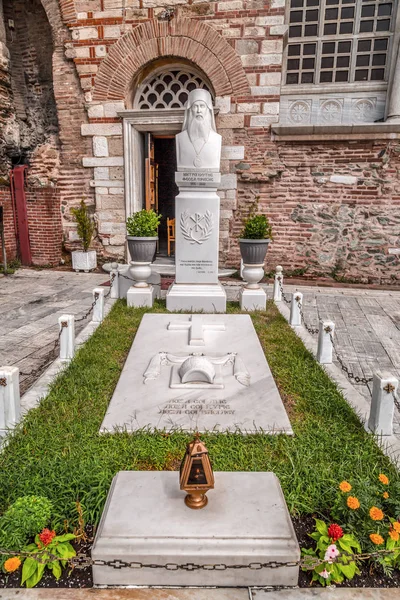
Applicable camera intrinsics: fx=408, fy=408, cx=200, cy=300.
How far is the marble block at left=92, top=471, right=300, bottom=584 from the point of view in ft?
5.99

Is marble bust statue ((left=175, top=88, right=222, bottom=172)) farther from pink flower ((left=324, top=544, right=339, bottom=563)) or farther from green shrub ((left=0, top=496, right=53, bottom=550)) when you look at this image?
pink flower ((left=324, top=544, right=339, bottom=563))

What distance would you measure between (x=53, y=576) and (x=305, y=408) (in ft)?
7.13

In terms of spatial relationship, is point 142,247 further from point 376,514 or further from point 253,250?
point 376,514

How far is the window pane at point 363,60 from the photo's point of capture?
320 inches

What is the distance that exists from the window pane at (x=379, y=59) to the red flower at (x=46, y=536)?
9479 mm

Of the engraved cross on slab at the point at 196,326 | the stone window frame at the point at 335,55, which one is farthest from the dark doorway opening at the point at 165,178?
the engraved cross on slab at the point at 196,326

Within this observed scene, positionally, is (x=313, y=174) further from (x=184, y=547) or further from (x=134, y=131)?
(x=184, y=547)

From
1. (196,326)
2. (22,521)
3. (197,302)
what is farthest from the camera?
(197,302)

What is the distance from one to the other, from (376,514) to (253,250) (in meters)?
4.30

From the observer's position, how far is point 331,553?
1.88 metres

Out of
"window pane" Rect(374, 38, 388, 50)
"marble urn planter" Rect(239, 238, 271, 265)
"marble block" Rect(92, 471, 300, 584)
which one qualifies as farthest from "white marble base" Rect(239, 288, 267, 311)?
"window pane" Rect(374, 38, 388, 50)

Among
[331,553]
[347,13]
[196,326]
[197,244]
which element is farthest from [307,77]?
[331,553]

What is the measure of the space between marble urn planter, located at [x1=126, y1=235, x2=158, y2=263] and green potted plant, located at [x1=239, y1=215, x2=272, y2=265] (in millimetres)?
1328

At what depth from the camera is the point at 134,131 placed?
8.71 m
